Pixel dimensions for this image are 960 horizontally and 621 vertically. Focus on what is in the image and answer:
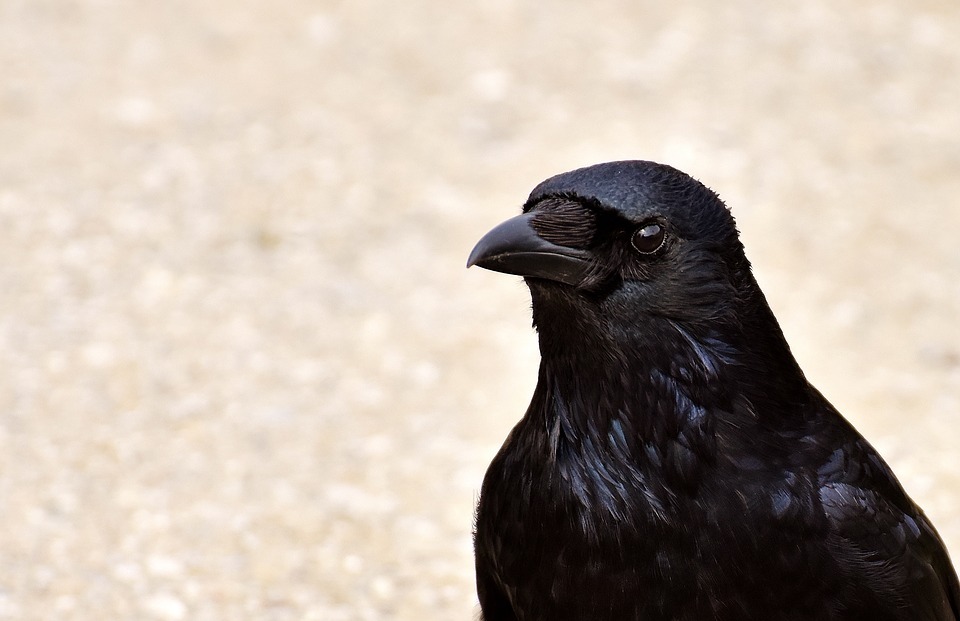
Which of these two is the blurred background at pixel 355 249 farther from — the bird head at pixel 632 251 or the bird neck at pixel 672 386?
the bird head at pixel 632 251

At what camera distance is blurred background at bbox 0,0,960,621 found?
500 centimetres

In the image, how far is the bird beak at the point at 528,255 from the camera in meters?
2.97

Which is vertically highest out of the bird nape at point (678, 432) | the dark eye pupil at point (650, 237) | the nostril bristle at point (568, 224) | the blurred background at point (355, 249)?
the blurred background at point (355, 249)

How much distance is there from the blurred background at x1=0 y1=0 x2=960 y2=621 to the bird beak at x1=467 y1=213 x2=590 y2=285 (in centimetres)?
199

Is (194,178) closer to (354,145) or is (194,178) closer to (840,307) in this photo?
(354,145)

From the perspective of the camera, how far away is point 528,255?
118 inches

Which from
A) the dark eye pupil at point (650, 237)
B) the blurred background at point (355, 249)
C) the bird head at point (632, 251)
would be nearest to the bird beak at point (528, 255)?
the bird head at point (632, 251)

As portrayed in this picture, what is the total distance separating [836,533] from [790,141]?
488 centimetres

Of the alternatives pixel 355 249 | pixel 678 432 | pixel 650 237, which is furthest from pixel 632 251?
pixel 355 249

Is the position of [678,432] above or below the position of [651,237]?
below

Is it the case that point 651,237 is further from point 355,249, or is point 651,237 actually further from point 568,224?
point 355,249

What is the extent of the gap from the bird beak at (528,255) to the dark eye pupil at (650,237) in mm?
121

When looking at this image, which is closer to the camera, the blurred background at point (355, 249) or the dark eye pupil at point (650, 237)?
the dark eye pupil at point (650, 237)

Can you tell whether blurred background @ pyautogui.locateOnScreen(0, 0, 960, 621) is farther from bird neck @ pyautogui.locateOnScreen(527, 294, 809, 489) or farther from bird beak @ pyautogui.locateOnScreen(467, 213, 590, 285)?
bird beak @ pyautogui.locateOnScreen(467, 213, 590, 285)
